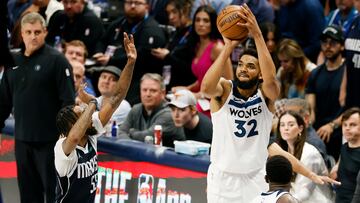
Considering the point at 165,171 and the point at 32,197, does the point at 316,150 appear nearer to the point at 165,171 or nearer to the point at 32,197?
the point at 165,171

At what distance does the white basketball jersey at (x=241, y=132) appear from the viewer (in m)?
8.19

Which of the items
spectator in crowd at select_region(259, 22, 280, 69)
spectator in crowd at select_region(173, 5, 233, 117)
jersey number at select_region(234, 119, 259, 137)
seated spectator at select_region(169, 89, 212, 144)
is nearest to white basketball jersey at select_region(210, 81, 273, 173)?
jersey number at select_region(234, 119, 259, 137)

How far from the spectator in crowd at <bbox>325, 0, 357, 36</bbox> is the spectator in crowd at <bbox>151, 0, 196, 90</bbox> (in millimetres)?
1737

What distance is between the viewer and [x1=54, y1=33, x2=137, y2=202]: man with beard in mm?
7898

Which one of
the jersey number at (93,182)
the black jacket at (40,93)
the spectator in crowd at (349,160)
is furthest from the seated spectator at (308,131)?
the jersey number at (93,182)

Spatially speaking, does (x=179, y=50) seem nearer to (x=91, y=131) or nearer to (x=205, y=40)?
(x=205, y=40)

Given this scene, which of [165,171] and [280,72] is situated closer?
[165,171]

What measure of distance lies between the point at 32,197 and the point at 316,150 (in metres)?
2.80

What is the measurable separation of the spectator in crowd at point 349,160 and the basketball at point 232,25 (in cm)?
171

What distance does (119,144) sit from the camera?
32.4 ft

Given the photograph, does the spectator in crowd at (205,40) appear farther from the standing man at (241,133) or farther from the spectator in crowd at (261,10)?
the standing man at (241,133)

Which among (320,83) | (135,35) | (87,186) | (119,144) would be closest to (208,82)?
(87,186)

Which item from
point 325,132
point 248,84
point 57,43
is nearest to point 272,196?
point 248,84

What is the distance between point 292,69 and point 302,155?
2.38 meters
